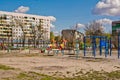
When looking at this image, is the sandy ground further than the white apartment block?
No

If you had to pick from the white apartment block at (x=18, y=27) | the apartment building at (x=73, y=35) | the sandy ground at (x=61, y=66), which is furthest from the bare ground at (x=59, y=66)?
the white apartment block at (x=18, y=27)

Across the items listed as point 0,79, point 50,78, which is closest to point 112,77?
point 50,78

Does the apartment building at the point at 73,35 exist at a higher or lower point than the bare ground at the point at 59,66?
higher

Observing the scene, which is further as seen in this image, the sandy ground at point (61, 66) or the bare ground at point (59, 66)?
the sandy ground at point (61, 66)

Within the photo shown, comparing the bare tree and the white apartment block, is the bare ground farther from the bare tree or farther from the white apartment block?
the white apartment block

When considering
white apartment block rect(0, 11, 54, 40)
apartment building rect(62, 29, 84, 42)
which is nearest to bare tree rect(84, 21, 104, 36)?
apartment building rect(62, 29, 84, 42)

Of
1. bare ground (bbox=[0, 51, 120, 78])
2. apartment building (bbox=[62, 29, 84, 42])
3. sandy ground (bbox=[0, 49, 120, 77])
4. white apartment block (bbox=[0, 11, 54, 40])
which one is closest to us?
bare ground (bbox=[0, 51, 120, 78])

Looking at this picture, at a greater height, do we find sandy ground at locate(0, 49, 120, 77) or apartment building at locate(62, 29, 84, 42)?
apartment building at locate(62, 29, 84, 42)

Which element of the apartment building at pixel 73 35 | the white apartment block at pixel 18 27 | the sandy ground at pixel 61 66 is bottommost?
the sandy ground at pixel 61 66

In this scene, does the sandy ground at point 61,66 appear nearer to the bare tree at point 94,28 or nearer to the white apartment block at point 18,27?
the bare tree at point 94,28

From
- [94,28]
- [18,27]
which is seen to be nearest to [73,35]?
[94,28]

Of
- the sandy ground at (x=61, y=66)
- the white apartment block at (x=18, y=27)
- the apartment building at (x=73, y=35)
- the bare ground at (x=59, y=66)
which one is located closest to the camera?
the bare ground at (x=59, y=66)

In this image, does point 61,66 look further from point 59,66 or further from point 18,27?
point 18,27

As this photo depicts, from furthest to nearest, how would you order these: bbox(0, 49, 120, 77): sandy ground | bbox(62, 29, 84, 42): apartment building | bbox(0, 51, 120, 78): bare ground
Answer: bbox(62, 29, 84, 42): apartment building < bbox(0, 49, 120, 77): sandy ground < bbox(0, 51, 120, 78): bare ground
